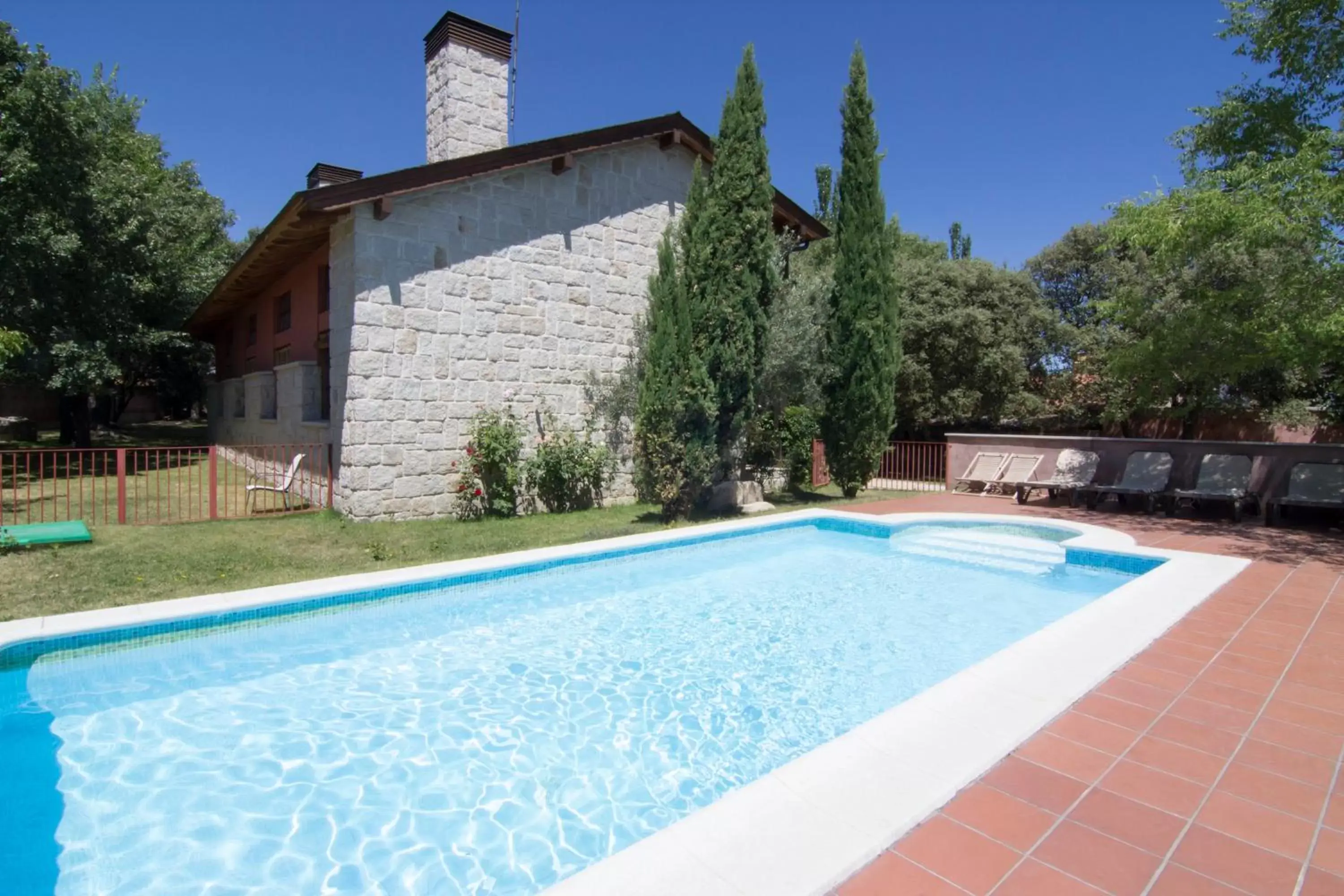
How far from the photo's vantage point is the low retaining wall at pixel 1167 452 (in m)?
11.3

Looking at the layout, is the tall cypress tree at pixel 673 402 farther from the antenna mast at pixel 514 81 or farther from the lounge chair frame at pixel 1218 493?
the lounge chair frame at pixel 1218 493

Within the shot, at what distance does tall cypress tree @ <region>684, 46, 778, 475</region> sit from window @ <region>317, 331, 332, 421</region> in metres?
6.82

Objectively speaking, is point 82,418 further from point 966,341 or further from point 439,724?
point 966,341

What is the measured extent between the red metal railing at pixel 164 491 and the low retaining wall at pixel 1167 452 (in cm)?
1351

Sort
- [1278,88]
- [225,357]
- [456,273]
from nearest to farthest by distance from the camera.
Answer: [1278,88]
[456,273]
[225,357]

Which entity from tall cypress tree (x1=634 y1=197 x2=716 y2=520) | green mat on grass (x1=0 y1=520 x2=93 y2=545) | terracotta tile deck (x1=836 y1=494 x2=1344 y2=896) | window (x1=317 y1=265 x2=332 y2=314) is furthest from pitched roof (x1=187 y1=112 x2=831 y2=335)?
terracotta tile deck (x1=836 y1=494 x2=1344 y2=896)

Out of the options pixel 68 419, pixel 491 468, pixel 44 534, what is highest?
pixel 68 419

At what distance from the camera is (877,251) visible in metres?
13.0

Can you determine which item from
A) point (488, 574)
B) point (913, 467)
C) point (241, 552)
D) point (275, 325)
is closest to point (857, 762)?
point (488, 574)

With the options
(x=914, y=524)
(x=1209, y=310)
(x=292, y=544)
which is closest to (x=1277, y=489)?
(x=1209, y=310)

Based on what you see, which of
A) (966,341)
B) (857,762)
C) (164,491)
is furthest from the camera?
(966,341)

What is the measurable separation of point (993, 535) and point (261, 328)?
17210mm

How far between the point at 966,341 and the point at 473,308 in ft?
53.7

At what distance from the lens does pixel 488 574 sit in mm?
7160
